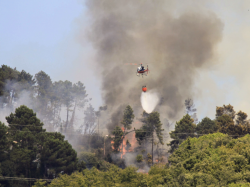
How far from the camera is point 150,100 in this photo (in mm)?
165625

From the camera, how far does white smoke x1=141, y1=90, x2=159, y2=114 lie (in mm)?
159000

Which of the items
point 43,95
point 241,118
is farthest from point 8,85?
point 241,118

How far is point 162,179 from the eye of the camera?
52844 millimetres

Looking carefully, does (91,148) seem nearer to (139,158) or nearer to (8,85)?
(139,158)

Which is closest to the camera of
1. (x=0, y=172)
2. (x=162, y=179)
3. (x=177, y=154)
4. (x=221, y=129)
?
(x=162, y=179)

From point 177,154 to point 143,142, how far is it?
59.9m

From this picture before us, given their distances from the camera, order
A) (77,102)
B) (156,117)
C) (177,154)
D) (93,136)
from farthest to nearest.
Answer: (77,102) → (93,136) → (156,117) → (177,154)

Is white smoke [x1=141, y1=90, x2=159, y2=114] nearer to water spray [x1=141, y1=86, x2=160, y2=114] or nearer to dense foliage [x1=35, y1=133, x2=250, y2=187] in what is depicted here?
water spray [x1=141, y1=86, x2=160, y2=114]

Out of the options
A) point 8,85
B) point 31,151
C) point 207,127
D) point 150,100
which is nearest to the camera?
point 31,151

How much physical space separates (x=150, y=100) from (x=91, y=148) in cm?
4858

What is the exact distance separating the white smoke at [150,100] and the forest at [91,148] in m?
9.91

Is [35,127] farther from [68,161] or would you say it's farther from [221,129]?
[221,129]

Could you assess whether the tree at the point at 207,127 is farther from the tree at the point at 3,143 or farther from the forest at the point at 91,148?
the tree at the point at 3,143

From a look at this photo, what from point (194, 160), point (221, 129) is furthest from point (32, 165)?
point (221, 129)
